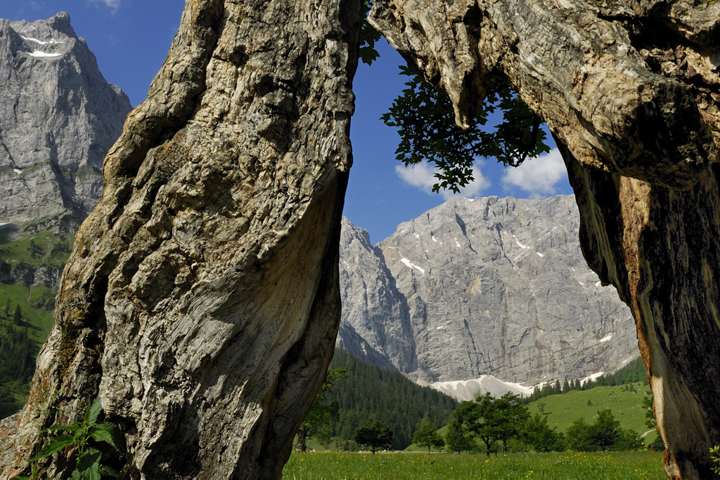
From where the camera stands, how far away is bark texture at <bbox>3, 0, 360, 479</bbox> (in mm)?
7141

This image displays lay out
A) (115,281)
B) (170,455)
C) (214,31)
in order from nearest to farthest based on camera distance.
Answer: (170,455)
(115,281)
(214,31)

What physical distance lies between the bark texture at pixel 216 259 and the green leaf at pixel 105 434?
178 mm

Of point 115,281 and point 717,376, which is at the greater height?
point 115,281

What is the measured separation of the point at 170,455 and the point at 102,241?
311 cm

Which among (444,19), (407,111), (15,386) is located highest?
(407,111)

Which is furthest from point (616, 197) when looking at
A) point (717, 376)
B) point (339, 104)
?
point (339, 104)

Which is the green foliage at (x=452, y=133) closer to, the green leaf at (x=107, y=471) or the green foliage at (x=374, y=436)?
→ the green leaf at (x=107, y=471)

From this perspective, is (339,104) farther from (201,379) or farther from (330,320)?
(201,379)

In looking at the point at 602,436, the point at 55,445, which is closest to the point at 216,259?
the point at 55,445

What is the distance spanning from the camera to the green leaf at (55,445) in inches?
243

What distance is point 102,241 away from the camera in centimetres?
779

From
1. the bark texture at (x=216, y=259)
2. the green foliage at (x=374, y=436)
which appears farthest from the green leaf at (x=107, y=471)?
the green foliage at (x=374, y=436)

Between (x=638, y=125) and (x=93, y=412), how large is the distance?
703cm

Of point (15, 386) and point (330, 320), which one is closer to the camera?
point (330, 320)
